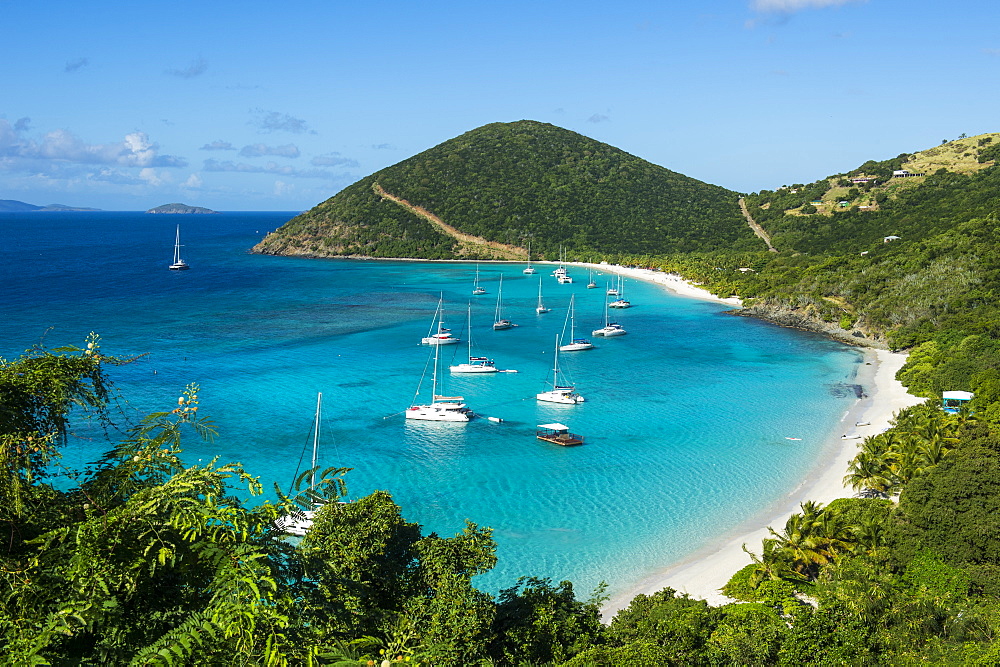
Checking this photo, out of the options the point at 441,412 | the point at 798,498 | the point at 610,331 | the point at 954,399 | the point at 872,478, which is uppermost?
the point at 954,399

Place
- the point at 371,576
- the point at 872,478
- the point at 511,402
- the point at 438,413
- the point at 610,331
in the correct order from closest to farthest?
the point at 371,576, the point at 872,478, the point at 438,413, the point at 511,402, the point at 610,331

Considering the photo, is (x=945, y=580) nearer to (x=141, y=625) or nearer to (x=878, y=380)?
(x=141, y=625)

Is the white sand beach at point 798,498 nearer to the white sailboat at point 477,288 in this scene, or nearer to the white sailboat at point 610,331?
the white sailboat at point 610,331

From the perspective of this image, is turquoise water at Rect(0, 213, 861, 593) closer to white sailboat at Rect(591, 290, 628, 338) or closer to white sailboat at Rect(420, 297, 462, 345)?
white sailboat at Rect(420, 297, 462, 345)

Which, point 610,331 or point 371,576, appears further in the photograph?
point 610,331

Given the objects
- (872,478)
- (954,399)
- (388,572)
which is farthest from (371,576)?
(954,399)

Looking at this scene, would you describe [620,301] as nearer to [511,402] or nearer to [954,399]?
[511,402]
